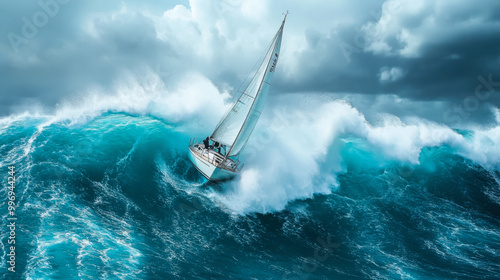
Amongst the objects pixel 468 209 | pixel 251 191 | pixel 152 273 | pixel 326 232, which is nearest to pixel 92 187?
pixel 152 273

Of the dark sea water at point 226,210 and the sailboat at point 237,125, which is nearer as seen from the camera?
the dark sea water at point 226,210

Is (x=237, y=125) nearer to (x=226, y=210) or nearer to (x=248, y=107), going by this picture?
(x=248, y=107)

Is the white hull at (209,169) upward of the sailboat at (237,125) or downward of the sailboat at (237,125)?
downward

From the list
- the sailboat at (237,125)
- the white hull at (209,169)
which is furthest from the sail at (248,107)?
the white hull at (209,169)

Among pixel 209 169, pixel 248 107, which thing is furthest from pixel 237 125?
pixel 209 169

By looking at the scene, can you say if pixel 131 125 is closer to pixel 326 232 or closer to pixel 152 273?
pixel 152 273

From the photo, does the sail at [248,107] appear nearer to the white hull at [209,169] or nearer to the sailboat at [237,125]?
Result: the sailboat at [237,125]

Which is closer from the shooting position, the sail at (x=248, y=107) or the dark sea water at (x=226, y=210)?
the dark sea water at (x=226, y=210)
